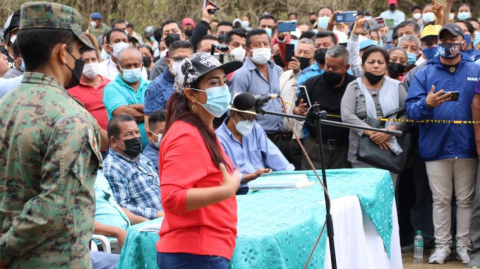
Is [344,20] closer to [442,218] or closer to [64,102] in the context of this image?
[442,218]

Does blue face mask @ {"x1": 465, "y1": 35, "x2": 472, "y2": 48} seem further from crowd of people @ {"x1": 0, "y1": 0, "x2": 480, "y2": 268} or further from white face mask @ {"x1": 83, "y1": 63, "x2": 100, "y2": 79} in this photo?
white face mask @ {"x1": 83, "y1": 63, "x2": 100, "y2": 79}

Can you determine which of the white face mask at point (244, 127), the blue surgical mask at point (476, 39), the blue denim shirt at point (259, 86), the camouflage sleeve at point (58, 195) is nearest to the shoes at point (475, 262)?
the blue denim shirt at point (259, 86)

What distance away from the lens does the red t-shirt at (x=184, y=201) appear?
3.07 metres

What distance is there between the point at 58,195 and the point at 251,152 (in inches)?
137

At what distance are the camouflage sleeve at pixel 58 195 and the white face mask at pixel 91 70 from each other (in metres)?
4.83

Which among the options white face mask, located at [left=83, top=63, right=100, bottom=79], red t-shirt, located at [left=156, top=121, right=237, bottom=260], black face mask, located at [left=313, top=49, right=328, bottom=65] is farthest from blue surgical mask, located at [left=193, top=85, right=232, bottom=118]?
black face mask, located at [left=313, top=49, right=328, bottom=65]

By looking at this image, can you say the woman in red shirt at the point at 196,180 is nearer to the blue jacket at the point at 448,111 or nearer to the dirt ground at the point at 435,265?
the blue jacket at the point at 448,111

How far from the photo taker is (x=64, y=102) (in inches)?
101

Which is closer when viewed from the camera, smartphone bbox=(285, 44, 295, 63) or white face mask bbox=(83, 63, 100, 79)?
white face mask bbox=(83, 63, 100, 79)

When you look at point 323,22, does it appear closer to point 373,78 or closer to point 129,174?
point 373,78

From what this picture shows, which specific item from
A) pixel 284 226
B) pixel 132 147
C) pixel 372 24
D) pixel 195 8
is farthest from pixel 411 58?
pixel 195 8

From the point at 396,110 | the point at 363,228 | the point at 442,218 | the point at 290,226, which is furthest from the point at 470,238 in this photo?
the point at 290,226

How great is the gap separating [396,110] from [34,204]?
531cm

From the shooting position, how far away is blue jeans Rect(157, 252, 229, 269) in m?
3.17
